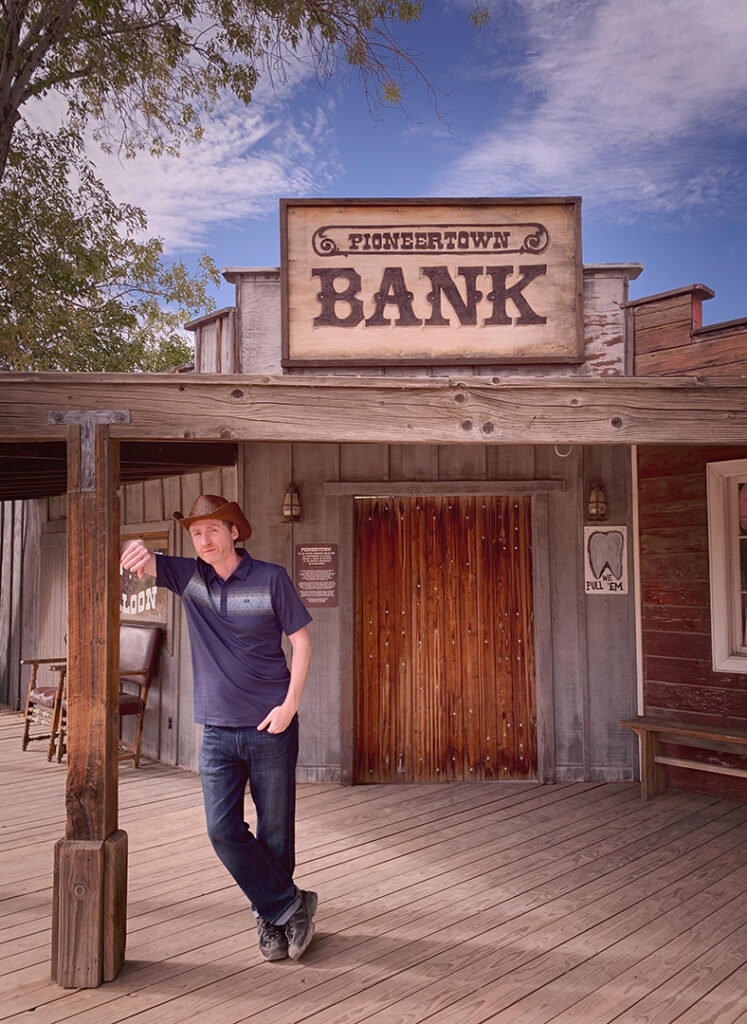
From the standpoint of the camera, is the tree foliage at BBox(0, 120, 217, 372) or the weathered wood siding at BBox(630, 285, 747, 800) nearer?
the weathered wood siding at BBox(630, 285, 747, 800)

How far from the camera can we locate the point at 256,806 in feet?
10.4

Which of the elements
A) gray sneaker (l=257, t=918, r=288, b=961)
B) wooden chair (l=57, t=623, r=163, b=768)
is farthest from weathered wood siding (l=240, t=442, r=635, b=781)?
gray sneaker (l=257, t=918, r=288, b=961)

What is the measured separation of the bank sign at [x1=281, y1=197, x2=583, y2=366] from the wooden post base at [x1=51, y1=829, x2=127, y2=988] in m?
3.39

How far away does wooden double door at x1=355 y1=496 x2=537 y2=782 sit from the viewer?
6160mm

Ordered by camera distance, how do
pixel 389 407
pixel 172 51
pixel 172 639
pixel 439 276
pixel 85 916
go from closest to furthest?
pixel 85 916, pixel 389 407, pixel 439 276, pixel 172 639, pixel 172 51

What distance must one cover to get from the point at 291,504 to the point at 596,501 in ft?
8.11

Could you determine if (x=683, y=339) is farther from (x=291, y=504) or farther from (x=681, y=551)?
(x=291, y=504)

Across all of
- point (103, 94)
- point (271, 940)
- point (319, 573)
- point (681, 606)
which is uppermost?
point (103, 94)

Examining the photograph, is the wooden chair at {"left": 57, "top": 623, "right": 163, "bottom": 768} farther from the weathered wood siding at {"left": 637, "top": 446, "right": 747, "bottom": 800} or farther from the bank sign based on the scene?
the weathered wood siding at {"left": 637, "top": 446, "right": 747, "bottom": 800}

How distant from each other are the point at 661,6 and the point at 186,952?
1803 cm

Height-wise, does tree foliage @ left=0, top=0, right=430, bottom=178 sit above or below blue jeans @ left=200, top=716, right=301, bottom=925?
above

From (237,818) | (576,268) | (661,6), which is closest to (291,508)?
(576,268)

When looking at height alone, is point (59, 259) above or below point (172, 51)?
below

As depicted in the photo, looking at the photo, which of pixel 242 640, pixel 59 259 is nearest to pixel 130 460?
pixel 242 640
